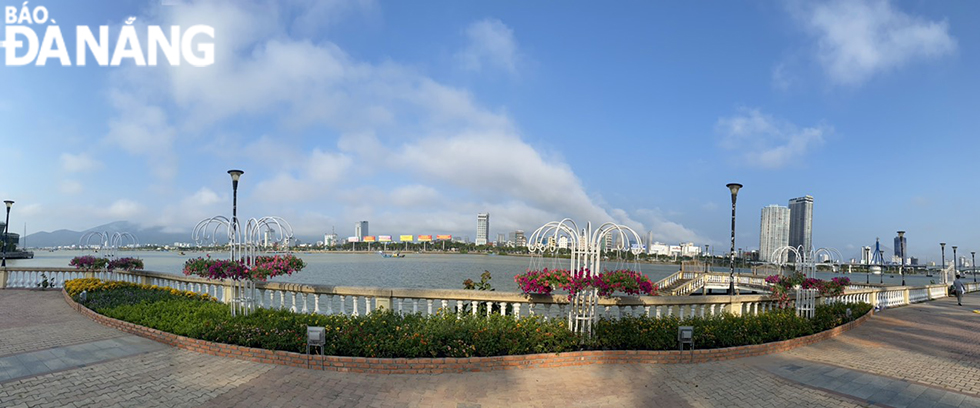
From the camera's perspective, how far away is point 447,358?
7105mm

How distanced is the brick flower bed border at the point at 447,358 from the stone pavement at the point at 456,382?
0.44ft

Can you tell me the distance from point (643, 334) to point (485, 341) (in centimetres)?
302

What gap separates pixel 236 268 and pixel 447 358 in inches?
204

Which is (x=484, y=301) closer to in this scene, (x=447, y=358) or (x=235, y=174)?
(x=447, y=358)

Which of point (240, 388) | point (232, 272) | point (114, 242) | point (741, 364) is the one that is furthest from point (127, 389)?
point (114, 242)

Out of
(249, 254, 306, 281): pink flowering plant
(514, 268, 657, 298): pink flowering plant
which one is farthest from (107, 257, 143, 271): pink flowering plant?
(514, 268, 657, 298): pink flowering plant

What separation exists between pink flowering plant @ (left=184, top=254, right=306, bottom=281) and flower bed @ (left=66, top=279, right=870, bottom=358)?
81 cm

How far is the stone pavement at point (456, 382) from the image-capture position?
609 cm

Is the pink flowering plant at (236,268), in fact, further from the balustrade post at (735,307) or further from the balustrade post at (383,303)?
the balustrade post at (735,307)

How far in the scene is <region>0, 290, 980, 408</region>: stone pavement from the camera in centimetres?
609

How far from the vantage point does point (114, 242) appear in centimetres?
1880

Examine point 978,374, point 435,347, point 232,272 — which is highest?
point 232,272

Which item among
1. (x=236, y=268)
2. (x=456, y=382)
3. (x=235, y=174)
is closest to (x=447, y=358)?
(x=456, y=382)

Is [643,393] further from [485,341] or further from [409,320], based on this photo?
[409,320]
